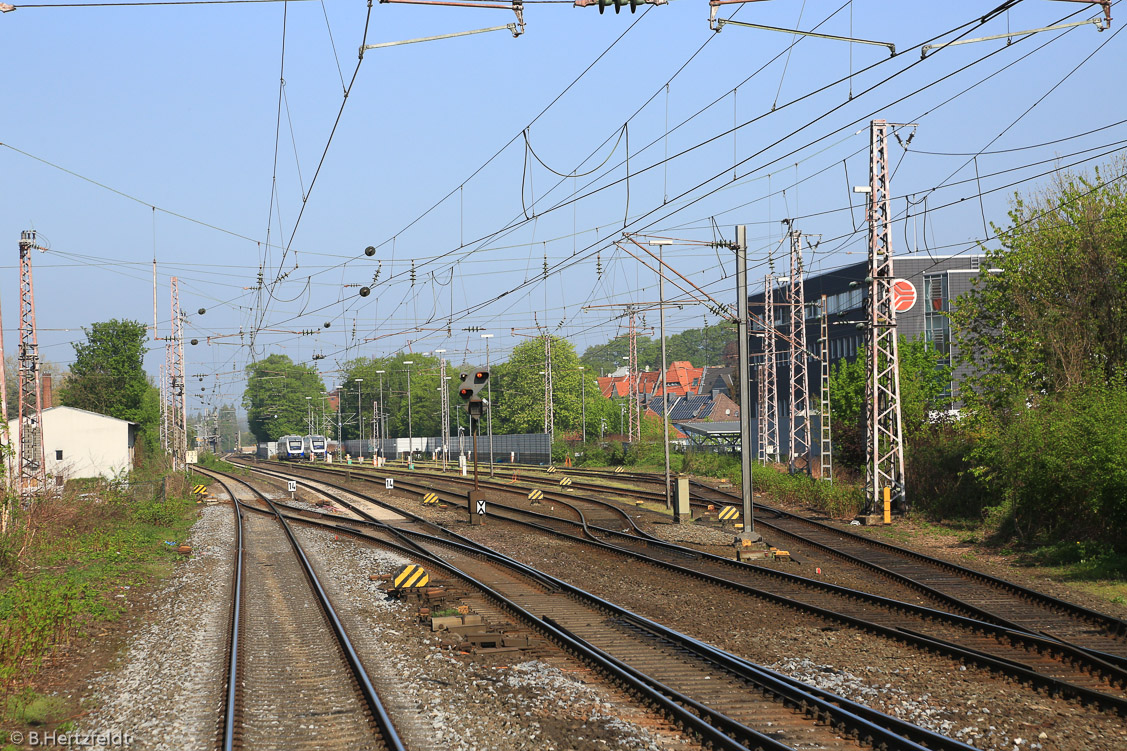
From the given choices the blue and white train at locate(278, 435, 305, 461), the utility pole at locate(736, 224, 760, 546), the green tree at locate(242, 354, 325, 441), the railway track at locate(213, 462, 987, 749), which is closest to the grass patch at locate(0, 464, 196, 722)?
the railway track at locate(213, 462, 987, 749)

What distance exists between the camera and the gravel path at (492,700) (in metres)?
8.49

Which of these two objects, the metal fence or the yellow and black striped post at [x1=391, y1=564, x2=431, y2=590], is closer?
the yellow and black striped post at [x1=391, y1=564, x2=431, y2=590]

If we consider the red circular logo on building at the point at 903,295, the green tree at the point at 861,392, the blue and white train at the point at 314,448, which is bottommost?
the blue and white train at the point at 314,448

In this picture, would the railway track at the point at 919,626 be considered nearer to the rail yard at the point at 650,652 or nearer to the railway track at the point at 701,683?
the rail yard at the point at 650,652

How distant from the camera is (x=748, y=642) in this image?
12.3m

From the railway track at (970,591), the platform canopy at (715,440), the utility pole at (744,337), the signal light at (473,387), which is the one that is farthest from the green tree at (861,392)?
the platform canopy at (715,440)

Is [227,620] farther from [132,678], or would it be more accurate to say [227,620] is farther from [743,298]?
[743,298]

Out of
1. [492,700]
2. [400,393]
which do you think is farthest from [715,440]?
[400,393]

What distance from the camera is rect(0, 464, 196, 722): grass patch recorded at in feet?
37.3

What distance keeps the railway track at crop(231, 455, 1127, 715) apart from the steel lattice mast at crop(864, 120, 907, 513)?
7932 mm

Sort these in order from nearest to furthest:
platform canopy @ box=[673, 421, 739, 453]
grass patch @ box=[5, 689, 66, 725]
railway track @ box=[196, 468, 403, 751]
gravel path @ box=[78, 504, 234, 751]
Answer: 1. railway track @ box=[196, 468, 403, 751]
2. gravel path @ box=[78, 504, 234, 751]
3. grass patch @ box=[5, 689, 66, 725]
4. platform canopy @ box=[673, 421, 739, 453]

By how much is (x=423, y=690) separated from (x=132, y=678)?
3736mm

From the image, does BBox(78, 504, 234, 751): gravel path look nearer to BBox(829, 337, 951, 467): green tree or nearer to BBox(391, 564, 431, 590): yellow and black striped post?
BBox(391, 564, 431, 590): yellow and black striped post

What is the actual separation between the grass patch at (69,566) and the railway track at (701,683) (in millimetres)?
6432
